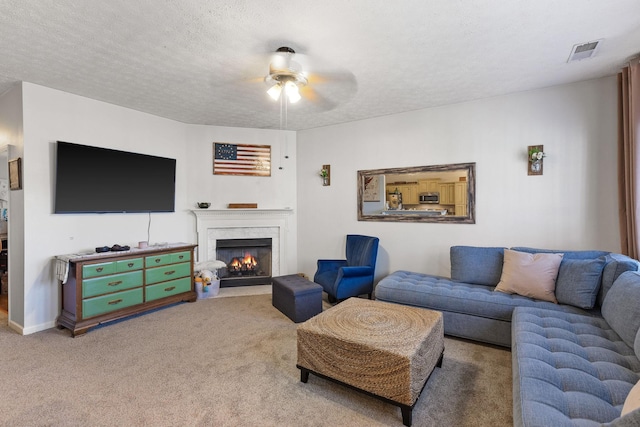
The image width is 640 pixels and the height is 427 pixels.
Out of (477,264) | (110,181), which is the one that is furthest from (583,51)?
(110,181)

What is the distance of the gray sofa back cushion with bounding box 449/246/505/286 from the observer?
3.31 meters

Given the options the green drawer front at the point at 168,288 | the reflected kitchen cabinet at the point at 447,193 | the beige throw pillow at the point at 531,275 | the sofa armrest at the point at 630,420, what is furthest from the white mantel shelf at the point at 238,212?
the sofa armrest at the point at 630,420

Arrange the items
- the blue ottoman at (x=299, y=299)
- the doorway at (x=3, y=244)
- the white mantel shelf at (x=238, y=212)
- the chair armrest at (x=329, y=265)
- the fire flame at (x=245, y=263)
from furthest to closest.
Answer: the fire flame at (x=245, y=263) → the white mantel shelf at (x=238, y=212) → the chair armrest at (x=329, y=265) → the doorway at (x=3, y=244) → the blue ottoman at (x=299, y=299)

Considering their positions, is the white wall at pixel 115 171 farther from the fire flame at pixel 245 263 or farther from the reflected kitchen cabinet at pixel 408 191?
the reflected kitchen cabinet at pixel 408 191

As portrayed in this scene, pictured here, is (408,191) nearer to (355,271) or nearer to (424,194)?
(424,194)

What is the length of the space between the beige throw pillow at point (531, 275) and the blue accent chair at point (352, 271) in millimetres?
1503

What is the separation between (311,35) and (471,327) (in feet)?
9.48

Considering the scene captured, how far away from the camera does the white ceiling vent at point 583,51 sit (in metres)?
2.49

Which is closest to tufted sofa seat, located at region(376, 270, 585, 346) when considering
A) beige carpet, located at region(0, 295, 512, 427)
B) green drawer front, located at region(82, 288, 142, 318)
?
beige carpet, located at region(0, 295, 512, 427)

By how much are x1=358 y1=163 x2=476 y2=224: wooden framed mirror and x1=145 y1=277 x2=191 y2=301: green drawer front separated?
2.63 metres

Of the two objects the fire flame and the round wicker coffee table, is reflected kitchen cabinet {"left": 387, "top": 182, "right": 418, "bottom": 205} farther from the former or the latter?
the fire flame

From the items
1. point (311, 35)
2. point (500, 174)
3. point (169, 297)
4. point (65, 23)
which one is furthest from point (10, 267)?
point (500, 174)

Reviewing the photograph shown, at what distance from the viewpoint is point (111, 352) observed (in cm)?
274

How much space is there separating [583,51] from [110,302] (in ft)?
17.0
